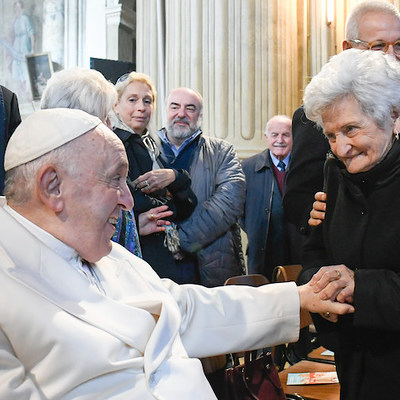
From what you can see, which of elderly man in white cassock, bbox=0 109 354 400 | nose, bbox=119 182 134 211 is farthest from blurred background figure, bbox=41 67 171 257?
nose, bbox=119 182 134 211

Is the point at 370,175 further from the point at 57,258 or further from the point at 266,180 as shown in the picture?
the point at 266,180

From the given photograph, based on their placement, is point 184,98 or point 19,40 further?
point 19,40

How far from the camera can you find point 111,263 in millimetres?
2094

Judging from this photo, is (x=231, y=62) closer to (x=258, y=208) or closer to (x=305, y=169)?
(x=258, y=208)

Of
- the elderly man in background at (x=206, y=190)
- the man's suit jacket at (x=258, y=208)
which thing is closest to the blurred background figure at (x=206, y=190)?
the elderly man in background at (x=206, y=190)

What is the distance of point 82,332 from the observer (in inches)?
65.2

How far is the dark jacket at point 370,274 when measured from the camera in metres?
1.97

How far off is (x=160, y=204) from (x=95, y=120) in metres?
1.79

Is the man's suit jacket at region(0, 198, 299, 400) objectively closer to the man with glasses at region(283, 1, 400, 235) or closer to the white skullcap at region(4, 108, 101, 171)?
the white skullcap at region(4, 108, 101, 171)

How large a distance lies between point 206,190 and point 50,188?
2434 millimetres

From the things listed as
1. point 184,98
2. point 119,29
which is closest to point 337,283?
point 184,98

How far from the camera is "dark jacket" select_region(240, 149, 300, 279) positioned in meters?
5.04

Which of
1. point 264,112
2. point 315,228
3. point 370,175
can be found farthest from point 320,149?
point 264,112

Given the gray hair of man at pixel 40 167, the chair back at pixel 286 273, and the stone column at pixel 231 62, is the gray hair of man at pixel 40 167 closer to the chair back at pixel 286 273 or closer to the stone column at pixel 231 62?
the chair back at pixel 286 273
